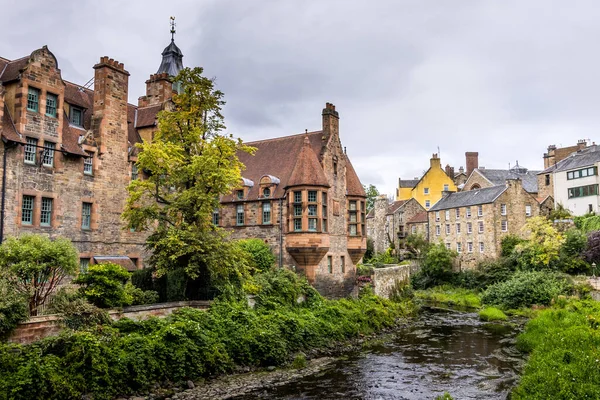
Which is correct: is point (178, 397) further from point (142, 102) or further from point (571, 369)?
point (142, 102)

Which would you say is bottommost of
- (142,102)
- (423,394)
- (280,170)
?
(423,394)

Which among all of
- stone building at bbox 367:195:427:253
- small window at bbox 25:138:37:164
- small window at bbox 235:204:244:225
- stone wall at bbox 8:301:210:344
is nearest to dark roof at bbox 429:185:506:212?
stone building at bbox 367:195:427:253

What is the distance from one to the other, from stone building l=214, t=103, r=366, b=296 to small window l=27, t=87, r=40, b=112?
11.9 meters

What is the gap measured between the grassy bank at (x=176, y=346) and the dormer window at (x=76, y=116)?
12.7 m

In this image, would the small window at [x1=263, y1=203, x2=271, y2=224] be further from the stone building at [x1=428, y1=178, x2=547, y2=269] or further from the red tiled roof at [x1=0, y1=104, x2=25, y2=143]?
the stone building at [x1=428, y1=178, x2=547, y2=269]

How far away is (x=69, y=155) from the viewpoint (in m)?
24.6

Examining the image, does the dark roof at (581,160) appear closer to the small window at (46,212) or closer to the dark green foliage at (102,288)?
the dark green foliage at (102,288)

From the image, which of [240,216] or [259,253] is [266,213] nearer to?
[240,216]

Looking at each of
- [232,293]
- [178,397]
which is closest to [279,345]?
[232,293]

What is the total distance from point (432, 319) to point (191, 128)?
2217cm

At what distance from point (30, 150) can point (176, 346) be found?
39.9ft

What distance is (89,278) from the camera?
18.8 metres

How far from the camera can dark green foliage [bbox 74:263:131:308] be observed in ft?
61.0

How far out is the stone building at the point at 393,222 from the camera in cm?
6266
